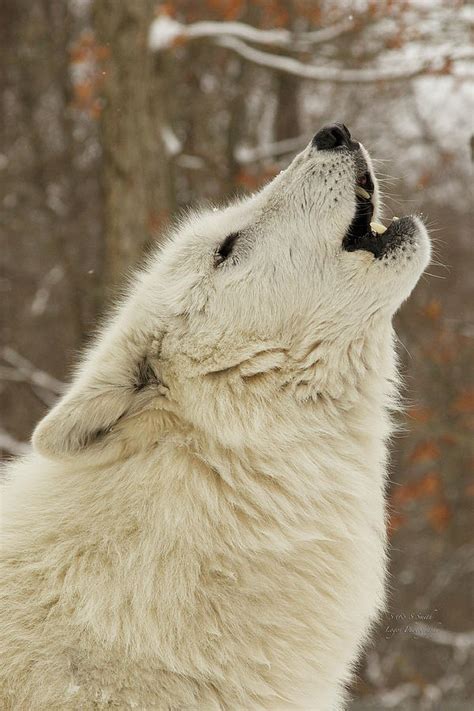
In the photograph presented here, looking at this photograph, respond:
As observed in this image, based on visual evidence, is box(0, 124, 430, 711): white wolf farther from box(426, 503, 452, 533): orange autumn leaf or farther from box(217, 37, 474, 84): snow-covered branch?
box(426, 503, 452, 533): orange autumn leaf

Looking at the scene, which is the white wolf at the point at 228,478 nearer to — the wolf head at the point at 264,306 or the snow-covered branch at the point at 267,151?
the wolf head at the point at 264,306

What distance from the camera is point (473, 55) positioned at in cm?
Answer: 874

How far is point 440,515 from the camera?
14070 millimetres

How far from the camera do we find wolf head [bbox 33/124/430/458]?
3004 millimetres

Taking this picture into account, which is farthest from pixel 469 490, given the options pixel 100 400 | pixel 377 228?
pixel 100 400

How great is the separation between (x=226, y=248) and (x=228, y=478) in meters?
0.94

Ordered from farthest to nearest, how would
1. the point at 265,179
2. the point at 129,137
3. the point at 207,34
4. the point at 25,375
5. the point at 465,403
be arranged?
1. the point at 465,403
2. the point at 265,179
3. the point at 25,375
4. the point at 207,34
5. the point at 129,137

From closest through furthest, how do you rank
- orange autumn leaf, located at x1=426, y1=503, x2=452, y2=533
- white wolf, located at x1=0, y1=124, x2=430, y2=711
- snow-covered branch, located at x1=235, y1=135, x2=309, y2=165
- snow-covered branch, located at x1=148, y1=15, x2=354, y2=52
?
white wolf, located at x1=0, y1=124, x2=430, y2=711 → snow-covered branch, located at x1=148, y1=15, x2=354, y2=52 → snow-covered branch, located at x1=235, y1=135, x2=309, y2=165 → orange autumn leaf, located at x1=426, y1=503, x2=452, y2=533

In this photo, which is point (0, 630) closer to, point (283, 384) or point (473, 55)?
point (283, 384)

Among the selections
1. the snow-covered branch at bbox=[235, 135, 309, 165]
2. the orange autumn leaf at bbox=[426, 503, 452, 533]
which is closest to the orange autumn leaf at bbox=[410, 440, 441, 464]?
the orange autumn leaf at bbox=[426, 503, 452, 533]

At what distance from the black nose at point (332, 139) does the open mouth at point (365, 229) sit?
0.49ft

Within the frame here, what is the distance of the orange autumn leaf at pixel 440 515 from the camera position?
14.0 metres

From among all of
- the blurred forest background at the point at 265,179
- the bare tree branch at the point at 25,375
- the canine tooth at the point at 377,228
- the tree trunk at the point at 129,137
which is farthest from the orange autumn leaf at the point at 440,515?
the canine tooth at the point at 377,228

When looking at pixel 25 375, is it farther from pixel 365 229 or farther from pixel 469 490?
pixel 365 229
